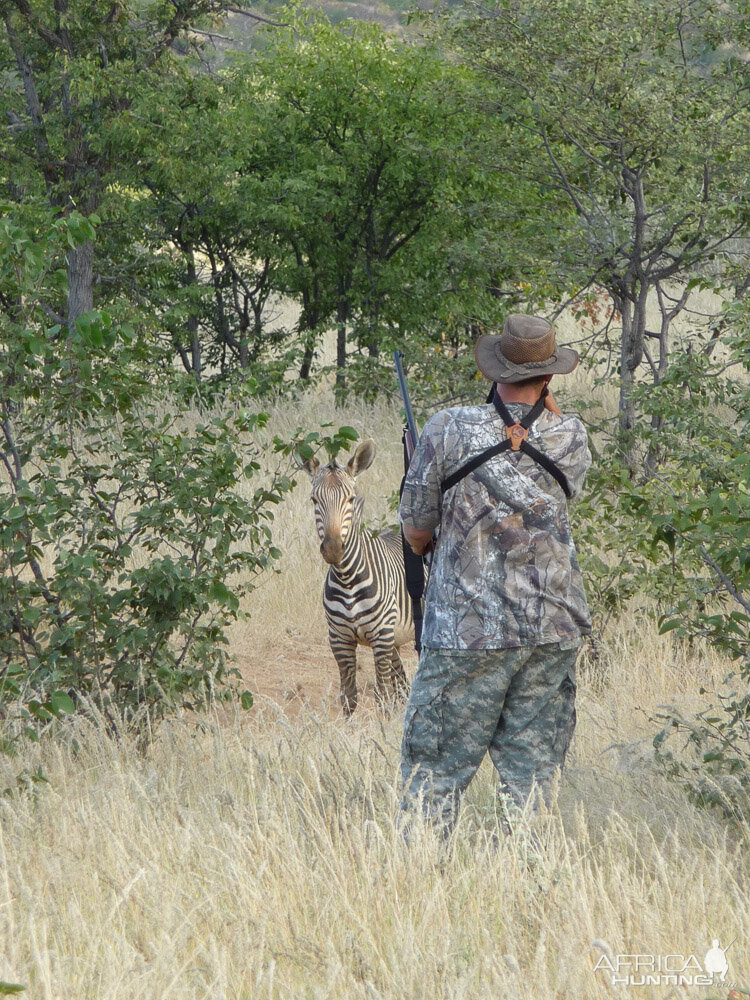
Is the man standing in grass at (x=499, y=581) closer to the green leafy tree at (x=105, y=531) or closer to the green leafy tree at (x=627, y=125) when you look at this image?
the green leafy tree at (x=105, y=531)

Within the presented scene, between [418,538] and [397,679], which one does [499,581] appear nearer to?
[418,538]

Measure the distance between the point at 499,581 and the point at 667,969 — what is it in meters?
1.39

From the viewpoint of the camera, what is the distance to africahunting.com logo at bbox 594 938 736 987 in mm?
3512

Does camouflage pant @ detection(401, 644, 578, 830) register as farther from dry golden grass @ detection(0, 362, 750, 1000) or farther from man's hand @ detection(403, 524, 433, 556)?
man's hand @ detection(403, 524, 433, 556)

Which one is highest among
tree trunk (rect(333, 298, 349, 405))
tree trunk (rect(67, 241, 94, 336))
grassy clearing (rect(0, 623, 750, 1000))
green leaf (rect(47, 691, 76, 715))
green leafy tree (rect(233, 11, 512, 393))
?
green leafy tree (rect(233, 11, 512, 393))

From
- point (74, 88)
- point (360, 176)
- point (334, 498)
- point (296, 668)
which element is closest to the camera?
point (334, 498)

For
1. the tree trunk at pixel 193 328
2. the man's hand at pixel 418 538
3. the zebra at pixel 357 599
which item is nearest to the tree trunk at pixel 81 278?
the tree trunk at pixel 193 328

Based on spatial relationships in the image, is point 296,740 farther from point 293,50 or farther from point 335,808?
point 293,50

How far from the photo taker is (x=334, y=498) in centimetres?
719

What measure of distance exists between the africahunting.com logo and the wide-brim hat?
2.02 m

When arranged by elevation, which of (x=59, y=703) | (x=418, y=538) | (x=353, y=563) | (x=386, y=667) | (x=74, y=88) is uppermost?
(x=74, y=88)

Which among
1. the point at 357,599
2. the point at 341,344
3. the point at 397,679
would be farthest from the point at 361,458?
the point at 341,344

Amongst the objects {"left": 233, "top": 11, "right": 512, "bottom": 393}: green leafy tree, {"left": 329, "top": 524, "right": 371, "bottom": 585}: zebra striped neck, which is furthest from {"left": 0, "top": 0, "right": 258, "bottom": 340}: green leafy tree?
{"left": 329, "top": 524, "right": 371, "bottom": 585}: zebra striped neck

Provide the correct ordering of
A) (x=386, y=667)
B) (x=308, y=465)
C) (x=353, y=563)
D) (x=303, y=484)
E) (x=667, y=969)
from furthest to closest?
(x=303, y=484) < (x=386, y=667) < (x=353, y=563) < (x=308, y=465) < (x=667, y=969)
